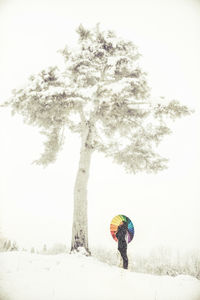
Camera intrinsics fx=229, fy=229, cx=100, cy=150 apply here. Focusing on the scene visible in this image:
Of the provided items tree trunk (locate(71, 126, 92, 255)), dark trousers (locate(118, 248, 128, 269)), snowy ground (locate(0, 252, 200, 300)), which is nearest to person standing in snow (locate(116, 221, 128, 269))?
dark trousers (locate(118, 248, 128, 269))

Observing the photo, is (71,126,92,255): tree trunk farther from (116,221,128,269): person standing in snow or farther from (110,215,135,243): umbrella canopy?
(110,215,135,243): umbrella canopy

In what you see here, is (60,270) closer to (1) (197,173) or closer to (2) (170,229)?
(2) (170,229)

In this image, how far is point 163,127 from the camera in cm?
1030

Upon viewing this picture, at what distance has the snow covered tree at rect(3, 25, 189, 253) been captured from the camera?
8.71 metres

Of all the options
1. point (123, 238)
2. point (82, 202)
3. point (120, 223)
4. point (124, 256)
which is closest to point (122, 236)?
point (123, 238)

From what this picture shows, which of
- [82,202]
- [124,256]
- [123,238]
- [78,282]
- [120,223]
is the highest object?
[82,202]

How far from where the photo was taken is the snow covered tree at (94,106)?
8711mm

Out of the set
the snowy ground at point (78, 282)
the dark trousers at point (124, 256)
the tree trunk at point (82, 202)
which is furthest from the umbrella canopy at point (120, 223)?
the tree trunk at point (82, 202)

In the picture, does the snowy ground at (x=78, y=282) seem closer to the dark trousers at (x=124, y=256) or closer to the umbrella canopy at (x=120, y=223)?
the dark trousers at (x=124, y=256)

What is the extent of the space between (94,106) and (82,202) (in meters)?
3.94

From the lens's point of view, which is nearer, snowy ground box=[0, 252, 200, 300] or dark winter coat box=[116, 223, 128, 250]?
snowy ground box=[0, 252, 200, 300]

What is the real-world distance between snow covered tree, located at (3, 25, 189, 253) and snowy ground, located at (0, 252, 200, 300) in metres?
1.75

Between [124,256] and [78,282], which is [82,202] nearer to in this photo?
[124,256]

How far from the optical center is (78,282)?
6148 mm
